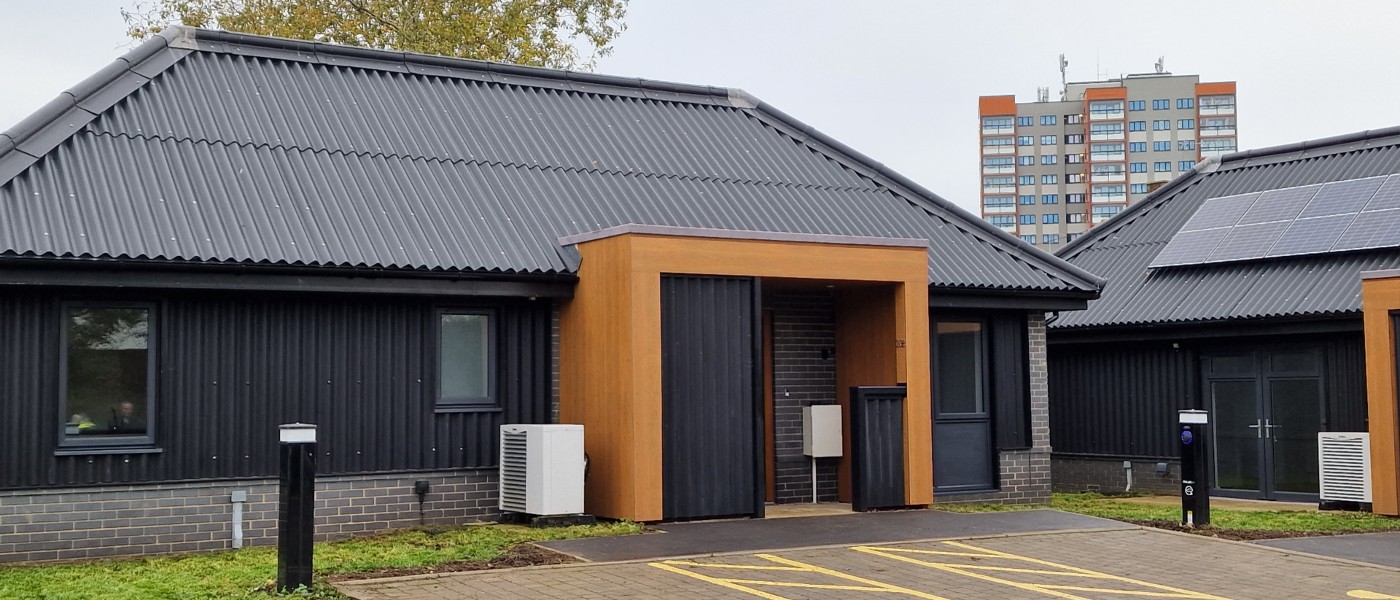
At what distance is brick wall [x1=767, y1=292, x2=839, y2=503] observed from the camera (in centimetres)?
1838

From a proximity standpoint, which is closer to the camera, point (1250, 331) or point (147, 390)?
point (147, 390)

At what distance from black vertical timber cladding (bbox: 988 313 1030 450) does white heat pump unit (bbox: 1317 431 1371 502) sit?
3982 millimetres

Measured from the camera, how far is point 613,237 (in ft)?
51.6

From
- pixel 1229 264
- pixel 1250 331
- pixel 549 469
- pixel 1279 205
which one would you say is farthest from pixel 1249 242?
pixel 549 469

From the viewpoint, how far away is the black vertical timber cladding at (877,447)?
17.0 metres

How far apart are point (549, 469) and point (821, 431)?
4346mm

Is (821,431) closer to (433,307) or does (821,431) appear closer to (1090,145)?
(433,307)

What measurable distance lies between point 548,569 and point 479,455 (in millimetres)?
4023

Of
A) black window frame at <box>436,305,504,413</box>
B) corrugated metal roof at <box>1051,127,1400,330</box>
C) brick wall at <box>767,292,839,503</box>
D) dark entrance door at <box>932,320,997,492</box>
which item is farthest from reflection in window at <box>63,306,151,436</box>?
corrugated metal roof at <box>1051,127,1400,330</box>

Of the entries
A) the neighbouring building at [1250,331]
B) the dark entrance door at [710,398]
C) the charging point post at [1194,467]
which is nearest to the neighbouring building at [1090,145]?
the neighbouring building at [1250,331]

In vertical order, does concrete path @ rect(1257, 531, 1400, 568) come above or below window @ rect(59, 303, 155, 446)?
below

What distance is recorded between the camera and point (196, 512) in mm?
14344

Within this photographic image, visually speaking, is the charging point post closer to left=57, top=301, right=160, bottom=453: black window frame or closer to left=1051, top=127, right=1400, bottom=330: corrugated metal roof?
left=1051, top=127, right=1400, bottom=330: corrugated metal roof

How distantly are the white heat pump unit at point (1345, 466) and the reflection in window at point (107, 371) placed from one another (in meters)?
14.6
